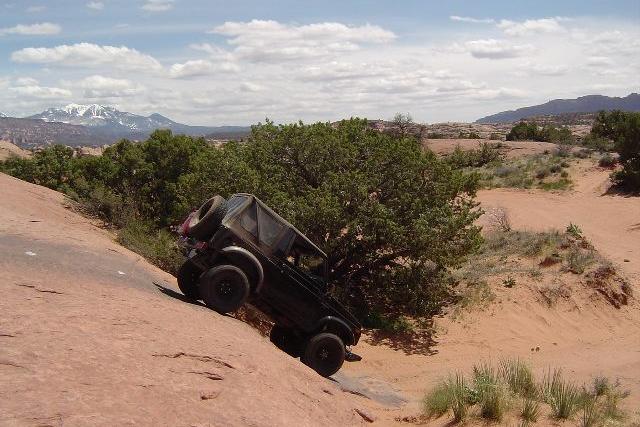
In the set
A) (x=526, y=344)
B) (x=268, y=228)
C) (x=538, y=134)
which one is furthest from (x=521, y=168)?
(x=268, y=228)

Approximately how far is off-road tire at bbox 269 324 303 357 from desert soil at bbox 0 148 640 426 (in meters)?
1.07

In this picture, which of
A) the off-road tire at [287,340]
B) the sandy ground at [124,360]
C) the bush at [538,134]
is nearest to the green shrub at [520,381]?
the sandy ground at [124,360]

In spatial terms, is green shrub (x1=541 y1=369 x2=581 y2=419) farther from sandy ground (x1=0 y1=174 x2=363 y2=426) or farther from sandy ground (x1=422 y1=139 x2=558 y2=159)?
sandy ground (x1=422 y1=139 x2=558 y2=159)

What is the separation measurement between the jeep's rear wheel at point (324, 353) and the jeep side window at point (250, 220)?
1.90 m

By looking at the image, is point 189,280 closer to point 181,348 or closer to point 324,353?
point 324,353

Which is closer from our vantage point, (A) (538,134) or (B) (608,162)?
(B) (608,162)

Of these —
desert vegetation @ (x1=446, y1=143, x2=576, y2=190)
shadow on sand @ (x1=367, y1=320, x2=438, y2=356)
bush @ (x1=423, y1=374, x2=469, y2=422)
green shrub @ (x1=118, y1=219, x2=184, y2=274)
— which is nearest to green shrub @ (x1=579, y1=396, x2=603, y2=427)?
bush @ (x1=423, y1=374, x2=469, y2=422)

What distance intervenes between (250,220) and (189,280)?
1.59m

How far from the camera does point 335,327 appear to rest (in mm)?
9508

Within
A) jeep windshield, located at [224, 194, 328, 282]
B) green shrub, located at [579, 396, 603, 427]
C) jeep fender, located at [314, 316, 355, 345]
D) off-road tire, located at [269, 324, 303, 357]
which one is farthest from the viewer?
off-road tire, located at [269, 324, 303, 357]

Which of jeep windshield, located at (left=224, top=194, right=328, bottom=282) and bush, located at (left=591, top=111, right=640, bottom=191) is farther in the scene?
bush, located at (left=591, top=111, right=640, bottom=191)

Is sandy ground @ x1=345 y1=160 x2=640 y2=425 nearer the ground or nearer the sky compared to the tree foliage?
nearer the ground

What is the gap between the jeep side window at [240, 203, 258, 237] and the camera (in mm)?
8945

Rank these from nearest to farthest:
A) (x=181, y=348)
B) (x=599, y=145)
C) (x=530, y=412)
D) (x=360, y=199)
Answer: (x=181, y=348) → (x=530, y=412) → (x=360, y=199) → (x=599, y=145)
